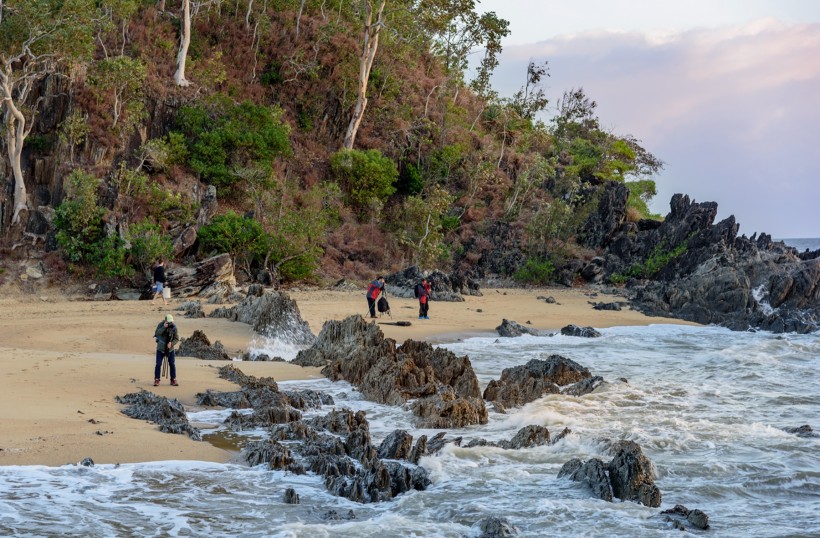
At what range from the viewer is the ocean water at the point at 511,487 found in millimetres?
7793

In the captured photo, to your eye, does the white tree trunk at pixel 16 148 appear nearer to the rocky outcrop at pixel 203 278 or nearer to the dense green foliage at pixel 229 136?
the rocky outcrop at pixel 203 278

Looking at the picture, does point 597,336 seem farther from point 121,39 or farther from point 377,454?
point 121,39

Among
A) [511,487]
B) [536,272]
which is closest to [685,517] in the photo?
[511,487]

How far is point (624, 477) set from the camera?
29.7ft

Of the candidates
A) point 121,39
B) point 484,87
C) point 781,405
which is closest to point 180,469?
point 781,405

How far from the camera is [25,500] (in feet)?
25.9

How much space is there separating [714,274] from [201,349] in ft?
71.6

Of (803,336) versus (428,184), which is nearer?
(803,336)

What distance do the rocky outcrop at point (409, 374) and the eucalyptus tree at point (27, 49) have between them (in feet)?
54.5

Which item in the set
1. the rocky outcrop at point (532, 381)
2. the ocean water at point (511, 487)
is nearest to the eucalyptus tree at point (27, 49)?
the ocean water at point (511, 487)

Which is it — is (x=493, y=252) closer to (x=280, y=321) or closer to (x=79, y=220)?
(x=79, y=220)

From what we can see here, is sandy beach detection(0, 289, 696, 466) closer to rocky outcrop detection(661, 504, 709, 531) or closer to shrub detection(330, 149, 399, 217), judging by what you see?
rocky outcrop detection(661, 504, 709, 531)

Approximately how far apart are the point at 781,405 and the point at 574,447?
5.75 metres

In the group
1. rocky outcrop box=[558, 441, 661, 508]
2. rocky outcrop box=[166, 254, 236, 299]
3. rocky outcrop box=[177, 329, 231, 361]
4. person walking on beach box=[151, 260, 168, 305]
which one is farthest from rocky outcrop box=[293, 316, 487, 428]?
rocky outcrop box=[166, 254, 236, 299]
